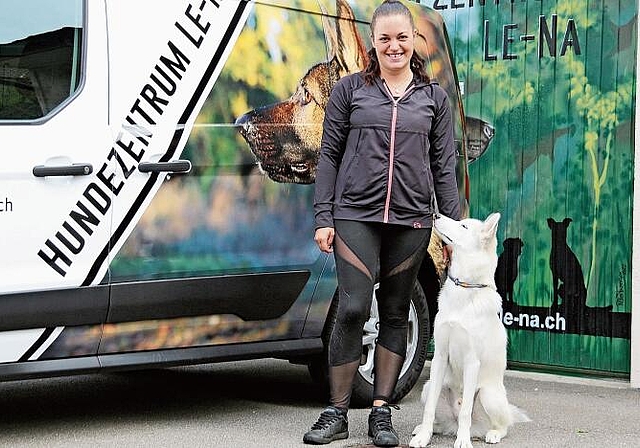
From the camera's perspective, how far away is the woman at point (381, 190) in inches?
207

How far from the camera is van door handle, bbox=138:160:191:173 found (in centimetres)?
523

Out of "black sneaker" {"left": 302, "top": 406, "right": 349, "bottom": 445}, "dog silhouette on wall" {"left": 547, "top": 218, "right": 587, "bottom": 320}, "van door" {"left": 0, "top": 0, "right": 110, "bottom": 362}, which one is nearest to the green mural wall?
"dog silhouette on wall" {"left": 547, "top": 218, "right": 587, "bottom": 320}

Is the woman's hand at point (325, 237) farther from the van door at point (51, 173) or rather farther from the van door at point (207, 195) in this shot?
the van door at point (51, 173)

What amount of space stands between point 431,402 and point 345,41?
6.23ft

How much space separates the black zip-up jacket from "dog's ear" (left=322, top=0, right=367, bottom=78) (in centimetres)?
69

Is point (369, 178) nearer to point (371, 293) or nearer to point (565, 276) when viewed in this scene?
point (371, 293)

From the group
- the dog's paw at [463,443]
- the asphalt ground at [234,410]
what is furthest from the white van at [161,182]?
the dog's paw at [463,443]

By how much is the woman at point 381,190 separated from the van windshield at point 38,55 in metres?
1.15

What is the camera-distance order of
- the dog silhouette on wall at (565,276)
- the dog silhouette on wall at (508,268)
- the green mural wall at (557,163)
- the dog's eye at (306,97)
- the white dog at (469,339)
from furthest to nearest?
the dog silhouette on wall at (508,268) < the dog silhouette on wall at (565,276) < the green mural wall at (557,163) < the dog's eye at (306,97) < the white dog at (469,339)

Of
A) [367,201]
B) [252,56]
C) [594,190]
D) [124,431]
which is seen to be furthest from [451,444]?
[594,190]

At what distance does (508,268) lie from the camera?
7707 millimetres

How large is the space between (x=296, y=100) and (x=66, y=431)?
1915 millimetres

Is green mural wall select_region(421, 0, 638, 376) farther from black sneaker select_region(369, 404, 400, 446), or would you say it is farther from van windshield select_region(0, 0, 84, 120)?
van windshield select_region(0, 0, 84, 120)

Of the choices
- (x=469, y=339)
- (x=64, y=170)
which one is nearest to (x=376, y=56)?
(x=469, y=339)
